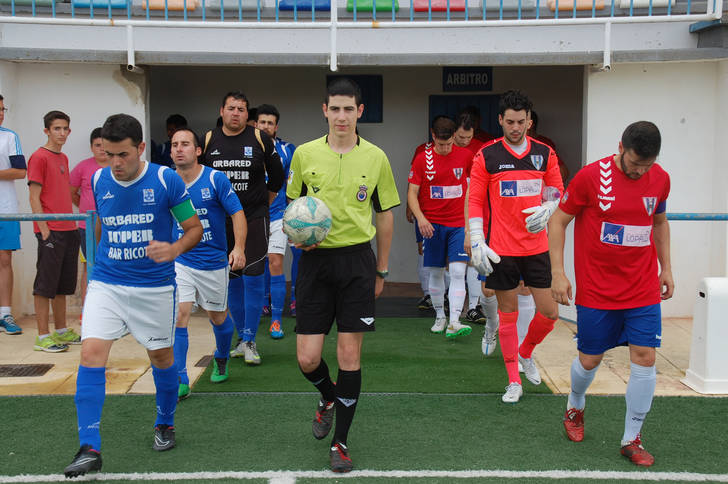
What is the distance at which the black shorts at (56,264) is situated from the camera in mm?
7715

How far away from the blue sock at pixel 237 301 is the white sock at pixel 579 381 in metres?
3.06

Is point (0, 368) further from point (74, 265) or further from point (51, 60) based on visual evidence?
point (51, 60)

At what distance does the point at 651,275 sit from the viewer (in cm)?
465

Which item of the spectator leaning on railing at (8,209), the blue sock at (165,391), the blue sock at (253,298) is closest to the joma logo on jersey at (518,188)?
the blue sock at (253,298)

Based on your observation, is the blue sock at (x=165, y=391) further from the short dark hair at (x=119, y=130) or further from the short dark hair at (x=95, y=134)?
the short dark hair at (x=95, y=134)

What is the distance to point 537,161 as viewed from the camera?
5918 millimetres

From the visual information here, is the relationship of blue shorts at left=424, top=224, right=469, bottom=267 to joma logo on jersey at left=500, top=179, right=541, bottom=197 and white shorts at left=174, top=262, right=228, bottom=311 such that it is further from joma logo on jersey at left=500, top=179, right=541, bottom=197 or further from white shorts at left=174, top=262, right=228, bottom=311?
white shorts at left=174, top=262, right=228, bottom=311

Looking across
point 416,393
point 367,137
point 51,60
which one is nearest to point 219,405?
point 416,393

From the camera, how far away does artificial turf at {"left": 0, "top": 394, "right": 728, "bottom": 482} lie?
4.60 m

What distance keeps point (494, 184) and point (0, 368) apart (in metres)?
4.43

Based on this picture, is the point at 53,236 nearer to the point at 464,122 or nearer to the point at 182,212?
the point at 182,212

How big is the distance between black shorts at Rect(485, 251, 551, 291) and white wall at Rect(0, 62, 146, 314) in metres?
4.77

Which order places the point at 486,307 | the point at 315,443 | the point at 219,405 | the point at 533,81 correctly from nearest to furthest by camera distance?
the point at 315,443 → the point at 219,405 → the point at 486,307 → the point at 533,81

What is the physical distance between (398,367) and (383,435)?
5.73 ft
